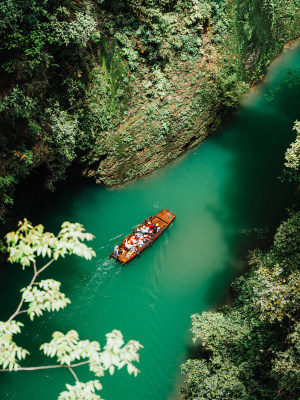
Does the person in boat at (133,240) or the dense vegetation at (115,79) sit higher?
the dense vegetation at (115,79)

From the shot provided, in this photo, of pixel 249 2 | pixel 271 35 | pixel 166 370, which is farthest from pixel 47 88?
pixel 271 35

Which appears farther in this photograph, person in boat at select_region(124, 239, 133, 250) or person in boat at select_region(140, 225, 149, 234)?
person in boat at select_region(140, 225, 149, 234)

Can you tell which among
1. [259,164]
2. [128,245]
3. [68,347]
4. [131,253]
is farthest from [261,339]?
[259,164]

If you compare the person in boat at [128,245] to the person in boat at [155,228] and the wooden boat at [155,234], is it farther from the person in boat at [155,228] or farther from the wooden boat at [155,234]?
the person in boat at [155,228]

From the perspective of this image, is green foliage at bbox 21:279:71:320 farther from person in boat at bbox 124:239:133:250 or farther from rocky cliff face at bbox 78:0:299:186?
rocky cliff face at bbox 78:0:299:186

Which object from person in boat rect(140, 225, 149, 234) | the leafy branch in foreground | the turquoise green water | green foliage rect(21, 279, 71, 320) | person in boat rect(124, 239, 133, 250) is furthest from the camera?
person in boat rect(140, 225, 149, 234)

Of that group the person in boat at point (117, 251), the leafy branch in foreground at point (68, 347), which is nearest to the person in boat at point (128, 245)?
the person in boat at point (117, 251)

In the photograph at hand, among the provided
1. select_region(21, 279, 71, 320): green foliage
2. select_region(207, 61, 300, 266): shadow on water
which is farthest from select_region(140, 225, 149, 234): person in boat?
select_region(21, 279, 71, 320): green foliage
